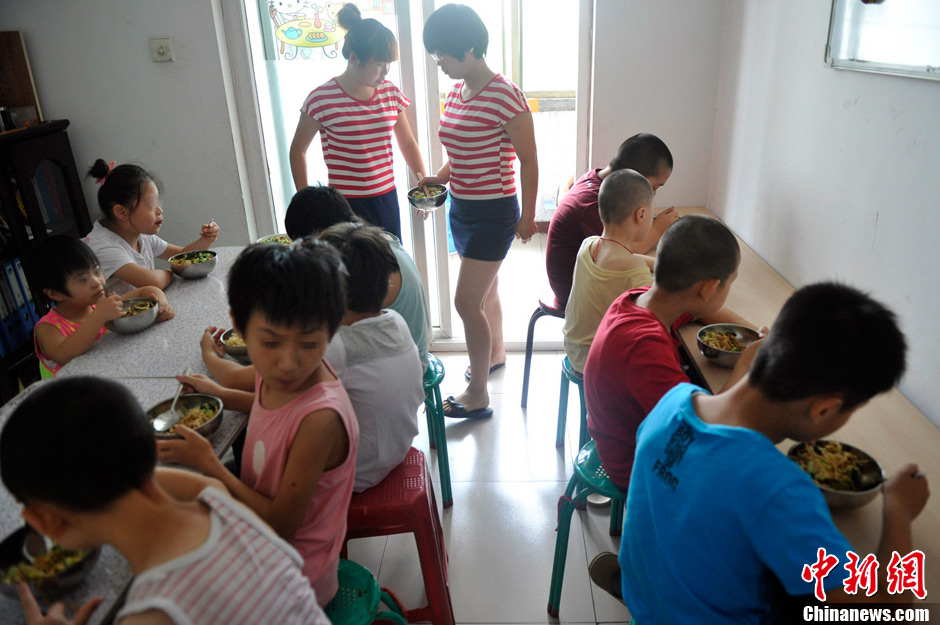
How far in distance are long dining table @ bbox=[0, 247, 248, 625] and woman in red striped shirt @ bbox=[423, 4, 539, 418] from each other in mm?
974

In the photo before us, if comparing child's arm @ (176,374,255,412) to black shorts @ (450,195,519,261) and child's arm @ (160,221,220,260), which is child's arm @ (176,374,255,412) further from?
black shorts @ (450,195,519,261)

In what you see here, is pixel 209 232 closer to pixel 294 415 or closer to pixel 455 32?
pixel 455 32

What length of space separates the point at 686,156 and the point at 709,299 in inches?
65.2

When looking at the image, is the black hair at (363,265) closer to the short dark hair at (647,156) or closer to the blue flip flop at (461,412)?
the short dark hair at (647,156)

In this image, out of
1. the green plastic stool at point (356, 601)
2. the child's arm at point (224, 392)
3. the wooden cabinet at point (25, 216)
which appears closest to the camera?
the green plastic stool at point (356, 601)

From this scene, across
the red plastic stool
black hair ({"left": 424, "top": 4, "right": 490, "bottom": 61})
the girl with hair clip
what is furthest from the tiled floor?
black hair ({"left": 424, "top": 4, "right": 490, "bottom": 61})

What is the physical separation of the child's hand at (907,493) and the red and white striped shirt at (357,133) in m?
2.22

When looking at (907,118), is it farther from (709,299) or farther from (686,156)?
(686,156)

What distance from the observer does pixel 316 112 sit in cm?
266

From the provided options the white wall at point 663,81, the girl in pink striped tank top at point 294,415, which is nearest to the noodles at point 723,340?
the girl in pink striped tank top at point 294,415

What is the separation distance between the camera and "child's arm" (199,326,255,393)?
1.49 m

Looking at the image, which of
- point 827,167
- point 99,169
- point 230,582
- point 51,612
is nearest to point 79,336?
point 99,169

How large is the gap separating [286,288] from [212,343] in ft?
1.97

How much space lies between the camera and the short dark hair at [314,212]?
6.35 feet
